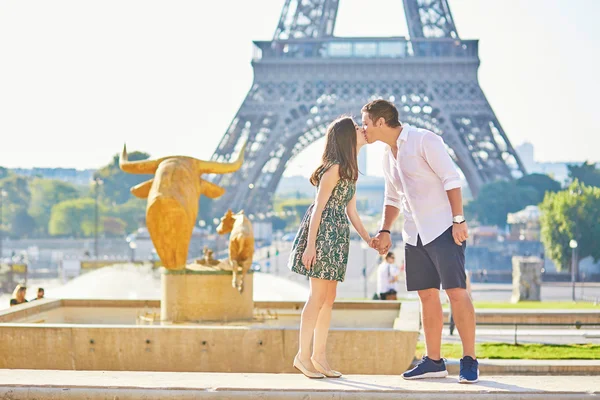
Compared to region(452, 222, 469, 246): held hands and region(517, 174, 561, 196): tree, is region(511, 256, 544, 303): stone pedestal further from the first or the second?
region(517, 174, 561, 196): tree

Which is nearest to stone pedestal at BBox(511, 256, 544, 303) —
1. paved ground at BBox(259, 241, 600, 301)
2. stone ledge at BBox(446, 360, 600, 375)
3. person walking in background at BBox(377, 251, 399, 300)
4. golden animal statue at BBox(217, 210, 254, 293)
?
paved ground at BBox(259, 241, 600, 301)

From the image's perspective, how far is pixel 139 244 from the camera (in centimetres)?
6869

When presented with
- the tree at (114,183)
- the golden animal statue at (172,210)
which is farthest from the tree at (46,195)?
the golden animal statue at (172,210)

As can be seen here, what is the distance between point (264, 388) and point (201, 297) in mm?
7095

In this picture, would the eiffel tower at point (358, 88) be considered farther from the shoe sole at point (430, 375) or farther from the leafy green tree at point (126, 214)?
the shoe sole at point (430, 375)

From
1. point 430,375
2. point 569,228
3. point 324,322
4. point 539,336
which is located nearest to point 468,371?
point 430,375

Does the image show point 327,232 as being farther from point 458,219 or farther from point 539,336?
point 539,336

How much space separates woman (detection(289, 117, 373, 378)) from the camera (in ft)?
27.9

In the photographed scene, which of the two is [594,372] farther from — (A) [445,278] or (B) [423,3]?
(B) [423,3]

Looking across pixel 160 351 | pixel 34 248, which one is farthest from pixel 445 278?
pixel 34 248

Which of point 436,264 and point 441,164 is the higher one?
point 441,164

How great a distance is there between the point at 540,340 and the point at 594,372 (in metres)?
4.74

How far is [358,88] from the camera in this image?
78.9 metres

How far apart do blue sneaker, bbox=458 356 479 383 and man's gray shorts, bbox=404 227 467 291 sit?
0.51 metres
